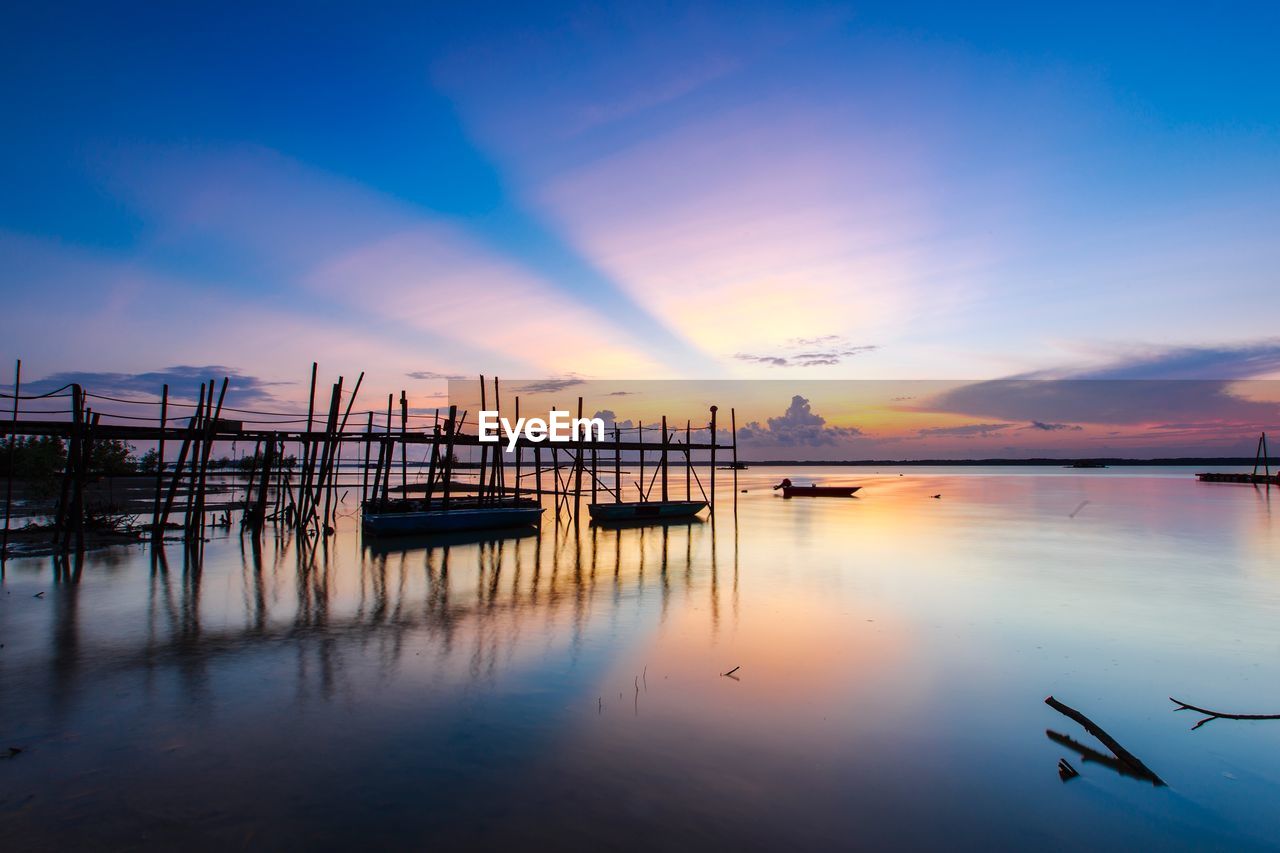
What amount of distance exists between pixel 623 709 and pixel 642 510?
23177 millimetres

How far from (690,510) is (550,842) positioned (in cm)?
2763

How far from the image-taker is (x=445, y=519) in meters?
24.1

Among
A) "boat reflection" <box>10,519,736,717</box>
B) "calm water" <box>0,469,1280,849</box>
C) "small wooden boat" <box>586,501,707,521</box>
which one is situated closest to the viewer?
"calm water" <box>0,469,1280,849</box>

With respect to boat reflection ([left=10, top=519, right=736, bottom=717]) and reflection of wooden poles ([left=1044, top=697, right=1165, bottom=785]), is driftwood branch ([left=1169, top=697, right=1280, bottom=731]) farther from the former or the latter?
boat reflection ([left=10, top=519, right=736, bottom=717])

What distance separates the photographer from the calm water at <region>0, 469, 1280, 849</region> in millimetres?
5098

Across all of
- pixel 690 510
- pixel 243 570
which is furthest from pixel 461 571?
pixel 690 510

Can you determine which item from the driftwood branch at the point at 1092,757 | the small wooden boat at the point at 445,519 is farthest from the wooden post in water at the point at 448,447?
the driftwood branch at the point at 1092,757

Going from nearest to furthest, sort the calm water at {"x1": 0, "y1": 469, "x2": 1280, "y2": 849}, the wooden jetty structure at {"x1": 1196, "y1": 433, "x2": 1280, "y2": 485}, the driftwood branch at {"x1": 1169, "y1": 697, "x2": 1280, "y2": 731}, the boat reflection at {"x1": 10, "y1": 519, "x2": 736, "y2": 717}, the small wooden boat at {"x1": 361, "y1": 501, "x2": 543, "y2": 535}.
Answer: the calm water at {"x1": 0, "y1": 469, "x2": 1280, "y2": 849}, the driftwood branch at {"x1": 1169, "y1": 697, "x2": 1280, "y2": 731}, the boat reflection at {"x1": 10, "y1": 519, "x2": 736, "y2": 717}, the small wooden boat at {"x1": 361, "y1": 501, "x2": 543, "y2": 535}, the wooden jetty structure at {"x1": 1196, "y1": 433, "x2": 1280, "y2": 485}

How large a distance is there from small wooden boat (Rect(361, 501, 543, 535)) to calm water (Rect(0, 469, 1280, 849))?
23.4 ft

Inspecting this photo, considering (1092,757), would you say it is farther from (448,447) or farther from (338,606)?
(448,447)

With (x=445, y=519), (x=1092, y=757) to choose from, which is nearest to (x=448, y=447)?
(x=445, y=519)

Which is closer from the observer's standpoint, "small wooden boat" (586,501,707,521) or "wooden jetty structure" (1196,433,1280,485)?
"small wooden boat" (586,501,707,521)

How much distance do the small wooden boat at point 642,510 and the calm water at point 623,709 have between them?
44.4 ft

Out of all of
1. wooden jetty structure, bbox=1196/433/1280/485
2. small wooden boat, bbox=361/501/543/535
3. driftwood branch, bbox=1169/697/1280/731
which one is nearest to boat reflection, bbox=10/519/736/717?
small wooden boat, bbox=361/501/543/535
